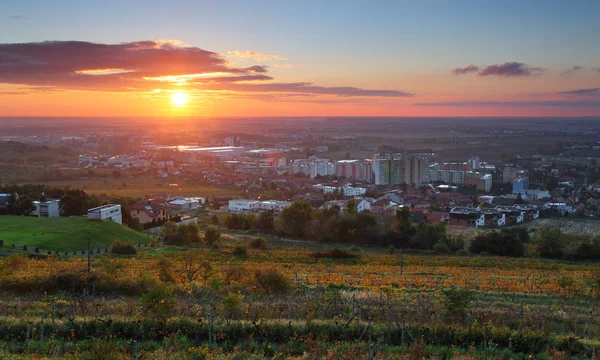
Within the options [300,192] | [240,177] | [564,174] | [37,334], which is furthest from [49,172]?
[564,174]

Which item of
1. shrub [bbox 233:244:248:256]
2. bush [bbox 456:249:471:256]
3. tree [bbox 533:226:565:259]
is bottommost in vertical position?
bush [bbox 456:249:471:256]

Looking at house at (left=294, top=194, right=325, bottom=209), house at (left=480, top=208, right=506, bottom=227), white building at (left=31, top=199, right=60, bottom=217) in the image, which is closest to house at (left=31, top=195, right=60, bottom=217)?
white building at (left=31, top=199, right=60, bottom=217)

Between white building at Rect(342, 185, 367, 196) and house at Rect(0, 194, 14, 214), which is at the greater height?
house at Rect(0, 194, 14, 214)

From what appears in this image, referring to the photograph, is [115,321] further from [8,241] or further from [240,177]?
[240,177]

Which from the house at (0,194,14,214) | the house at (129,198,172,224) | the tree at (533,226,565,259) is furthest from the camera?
the house at (129,198,172,224)

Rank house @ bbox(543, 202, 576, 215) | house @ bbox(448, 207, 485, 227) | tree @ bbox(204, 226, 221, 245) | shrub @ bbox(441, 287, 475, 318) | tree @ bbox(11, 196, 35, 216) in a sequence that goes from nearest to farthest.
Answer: shrub @ bbox(441, 287, 475, 318), tree @ bbox(204, 226, 221, 245), tree @ bbox(11, 196, 35, 216), house @ bbox(448, 207, 485, 227), house @ bbox(543, 202, 576, 215)

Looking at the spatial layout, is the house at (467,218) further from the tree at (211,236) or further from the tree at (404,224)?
the tree at (211,236)

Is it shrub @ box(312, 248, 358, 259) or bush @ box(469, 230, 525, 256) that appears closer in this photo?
shrub @ box(312, 248, 358, 259)

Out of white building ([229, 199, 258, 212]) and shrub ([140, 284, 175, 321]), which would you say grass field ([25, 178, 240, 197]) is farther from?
shrub ([140, 284, 175, 321])
